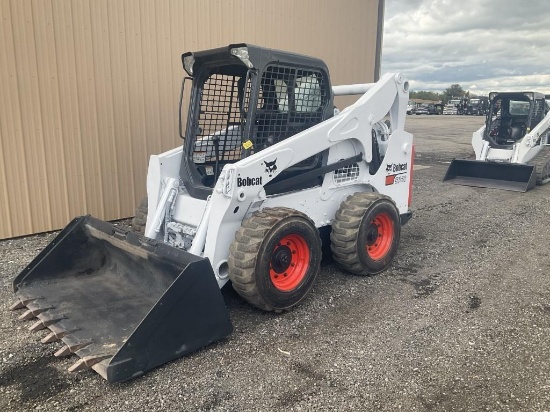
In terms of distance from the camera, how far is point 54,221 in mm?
6586

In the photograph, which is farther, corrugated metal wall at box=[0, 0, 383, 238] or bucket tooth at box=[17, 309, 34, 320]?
corrugated metal wall at box=[0, 0, 383, 238]

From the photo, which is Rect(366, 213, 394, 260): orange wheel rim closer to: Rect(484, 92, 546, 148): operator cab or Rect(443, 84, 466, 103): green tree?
Rect(484, 92, 546, 148): operator cab

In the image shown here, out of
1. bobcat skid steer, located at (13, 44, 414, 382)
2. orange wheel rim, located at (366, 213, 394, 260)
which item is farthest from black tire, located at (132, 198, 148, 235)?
orange wheel rim, located at (366, 213, 394, 260)

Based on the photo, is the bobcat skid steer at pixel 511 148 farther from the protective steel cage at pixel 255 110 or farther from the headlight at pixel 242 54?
the headlight at pixel 242 54

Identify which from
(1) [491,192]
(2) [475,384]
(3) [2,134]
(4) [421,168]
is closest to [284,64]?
(2) [475,384]

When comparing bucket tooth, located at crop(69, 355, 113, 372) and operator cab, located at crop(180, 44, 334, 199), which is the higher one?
operator cab, located at crop(180, 44, 334, 199)

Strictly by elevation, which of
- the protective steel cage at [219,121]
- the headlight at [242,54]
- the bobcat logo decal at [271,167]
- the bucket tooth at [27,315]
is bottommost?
the bucket tooth at [27,315]

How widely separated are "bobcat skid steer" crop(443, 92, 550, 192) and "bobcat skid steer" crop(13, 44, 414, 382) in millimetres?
6121

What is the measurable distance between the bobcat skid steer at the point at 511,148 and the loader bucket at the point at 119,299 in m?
8.88

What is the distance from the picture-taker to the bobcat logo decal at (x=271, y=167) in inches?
158

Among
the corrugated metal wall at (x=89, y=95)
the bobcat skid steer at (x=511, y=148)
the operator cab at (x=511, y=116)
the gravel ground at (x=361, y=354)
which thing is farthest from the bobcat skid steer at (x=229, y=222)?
the operator cab at (x=511, y=116)

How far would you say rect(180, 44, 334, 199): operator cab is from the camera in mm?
4160

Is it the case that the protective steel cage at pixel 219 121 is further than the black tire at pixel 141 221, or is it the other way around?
the black tire at pixel 141 221

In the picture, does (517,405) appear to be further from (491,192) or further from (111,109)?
(491,192)
